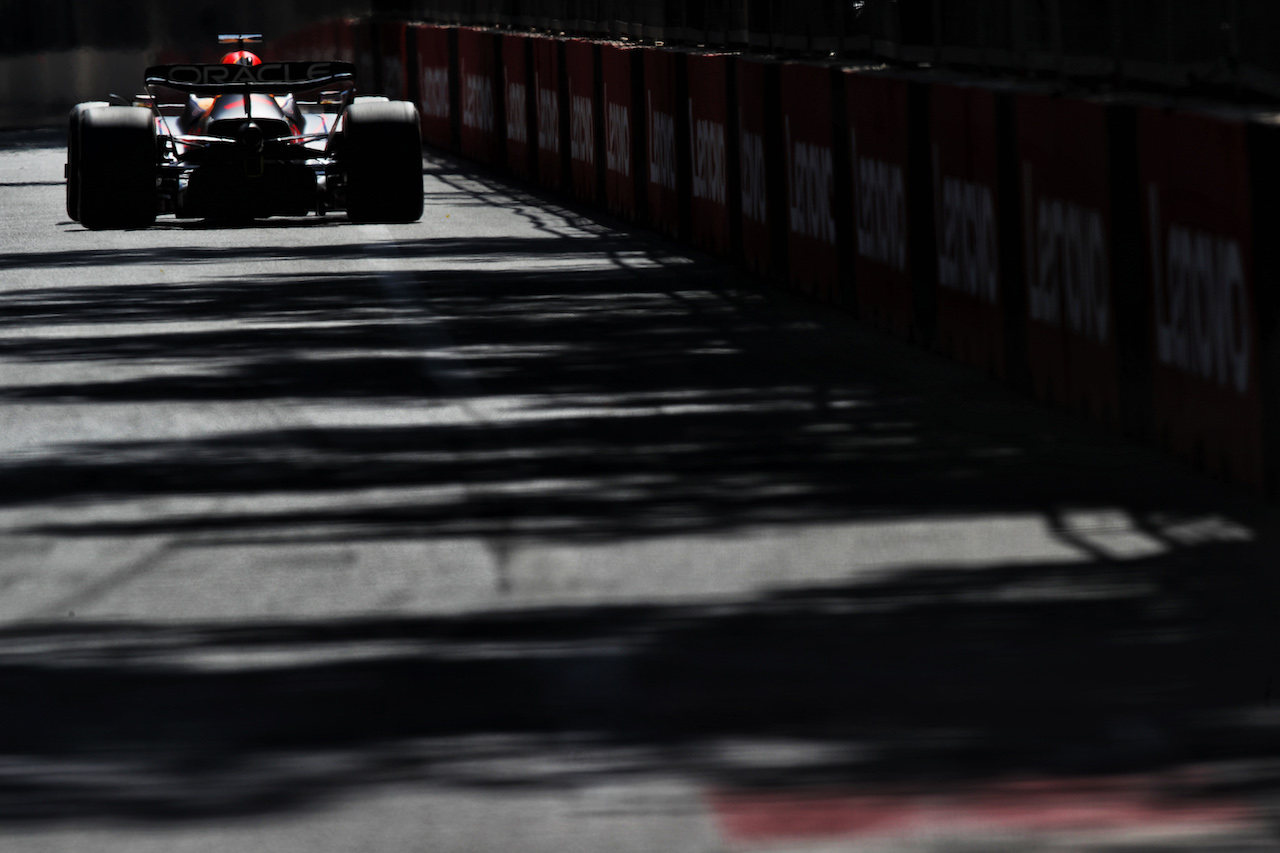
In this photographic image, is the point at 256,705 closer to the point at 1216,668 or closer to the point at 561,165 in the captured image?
the point at 1216,668

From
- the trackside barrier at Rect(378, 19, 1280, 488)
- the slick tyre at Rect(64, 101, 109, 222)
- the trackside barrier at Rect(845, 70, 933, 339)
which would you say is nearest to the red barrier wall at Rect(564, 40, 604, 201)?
the trackside barrier at Rect(378, 19, 1280, 488)

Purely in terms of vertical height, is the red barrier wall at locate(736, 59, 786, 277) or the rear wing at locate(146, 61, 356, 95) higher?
the rear wing at locate(146, 61, 356, 95)

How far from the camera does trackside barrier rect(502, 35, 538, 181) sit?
31.6 m

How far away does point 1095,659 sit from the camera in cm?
721

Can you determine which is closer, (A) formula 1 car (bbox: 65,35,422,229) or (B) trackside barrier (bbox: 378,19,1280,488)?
(B) trackside barrier (bbox: 378,19,1280,488)

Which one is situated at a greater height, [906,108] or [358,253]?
[906,108]

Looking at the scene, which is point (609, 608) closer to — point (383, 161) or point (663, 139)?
point (663, 139)

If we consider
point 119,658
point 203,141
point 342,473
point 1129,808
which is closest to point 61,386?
point 342,473

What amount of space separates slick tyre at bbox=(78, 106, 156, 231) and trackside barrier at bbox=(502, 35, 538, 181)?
26.2ft

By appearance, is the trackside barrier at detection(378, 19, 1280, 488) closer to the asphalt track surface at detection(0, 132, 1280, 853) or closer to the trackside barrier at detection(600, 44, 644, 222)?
the asphalt track surface at detection(0, 132, 1280, 853)

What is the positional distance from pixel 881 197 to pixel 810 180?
76.2 inches

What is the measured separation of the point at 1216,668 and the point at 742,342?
838 cm

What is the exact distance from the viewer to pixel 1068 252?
12.3 metres

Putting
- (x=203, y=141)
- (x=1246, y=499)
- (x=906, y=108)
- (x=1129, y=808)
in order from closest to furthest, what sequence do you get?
(x=1129, y=808), (x=1246, y=499), (x=906, y=108), (x=203, y=141)
